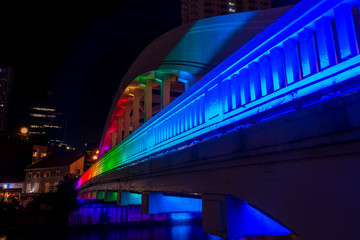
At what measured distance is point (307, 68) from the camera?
10.7 ft

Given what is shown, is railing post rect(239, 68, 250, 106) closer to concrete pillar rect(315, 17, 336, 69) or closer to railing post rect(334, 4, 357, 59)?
concrete pillar rect(315, 17, 336, 69)

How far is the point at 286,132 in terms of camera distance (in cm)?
315

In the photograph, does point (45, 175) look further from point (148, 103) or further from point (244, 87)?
point (244, 87)

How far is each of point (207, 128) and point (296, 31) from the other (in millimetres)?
2435

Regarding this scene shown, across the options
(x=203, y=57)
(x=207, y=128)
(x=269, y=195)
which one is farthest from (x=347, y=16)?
(x=203, y=57)

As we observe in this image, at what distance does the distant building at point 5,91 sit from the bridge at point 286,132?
16800 cm

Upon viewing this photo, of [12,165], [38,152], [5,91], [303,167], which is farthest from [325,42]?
[5,91]

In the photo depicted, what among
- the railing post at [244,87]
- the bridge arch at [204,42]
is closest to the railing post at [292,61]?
the railing post at [244,87]

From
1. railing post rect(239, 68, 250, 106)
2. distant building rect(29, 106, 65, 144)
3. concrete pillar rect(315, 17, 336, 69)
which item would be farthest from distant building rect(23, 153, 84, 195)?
distant building rect(29, 106, 65, 144)

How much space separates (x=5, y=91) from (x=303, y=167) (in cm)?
17691

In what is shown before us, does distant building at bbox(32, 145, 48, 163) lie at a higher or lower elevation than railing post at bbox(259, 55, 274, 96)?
higher

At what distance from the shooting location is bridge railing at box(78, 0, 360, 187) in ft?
9.46

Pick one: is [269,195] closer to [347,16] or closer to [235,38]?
[347,16]

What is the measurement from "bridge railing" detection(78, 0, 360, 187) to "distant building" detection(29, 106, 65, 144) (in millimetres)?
136945
